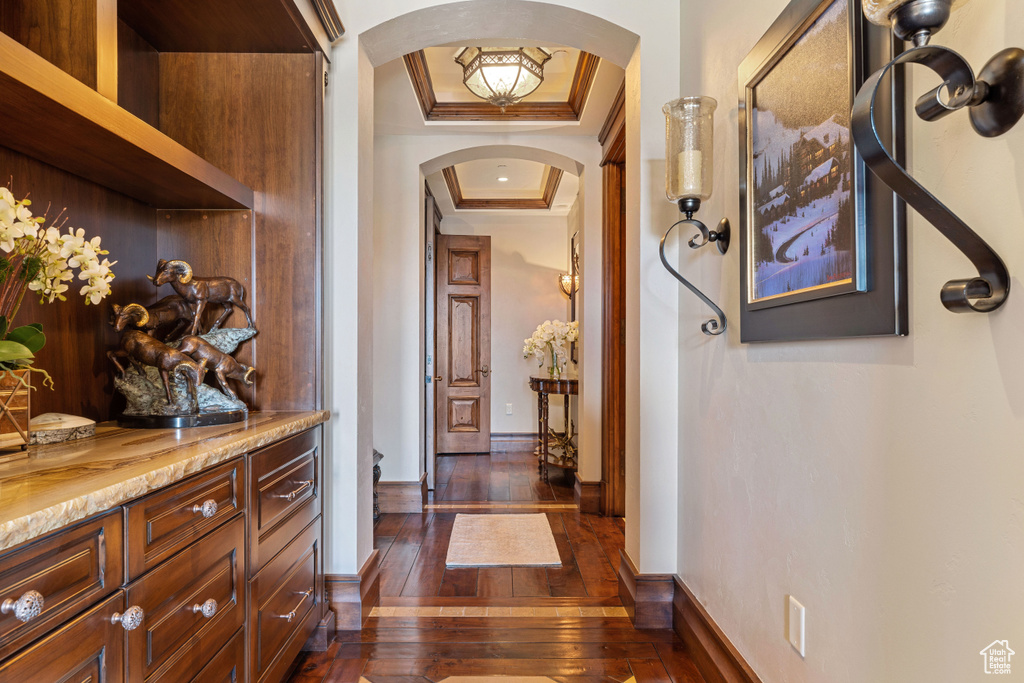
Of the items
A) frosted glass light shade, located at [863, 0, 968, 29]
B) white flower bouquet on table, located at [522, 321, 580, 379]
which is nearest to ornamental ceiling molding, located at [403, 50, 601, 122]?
white flower bouquet on table, located at [522, 321, 580, 379]

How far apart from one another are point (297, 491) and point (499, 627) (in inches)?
37.4

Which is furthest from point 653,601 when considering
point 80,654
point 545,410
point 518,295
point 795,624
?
point 518,295

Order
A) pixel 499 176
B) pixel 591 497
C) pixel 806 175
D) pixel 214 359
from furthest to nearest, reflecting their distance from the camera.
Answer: pixel 499 176 < pixel 591 497 < pixel 214 359 < pixel 806 175

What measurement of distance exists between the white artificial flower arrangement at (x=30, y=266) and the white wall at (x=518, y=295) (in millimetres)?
5020

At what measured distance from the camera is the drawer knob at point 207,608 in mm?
1183

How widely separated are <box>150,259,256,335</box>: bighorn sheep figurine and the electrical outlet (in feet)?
5.87

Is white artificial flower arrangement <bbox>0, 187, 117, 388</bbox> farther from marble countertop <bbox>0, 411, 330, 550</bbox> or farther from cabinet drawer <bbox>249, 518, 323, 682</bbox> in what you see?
cabinet drawer <bbox>249, 518, 323, 682</bbox>

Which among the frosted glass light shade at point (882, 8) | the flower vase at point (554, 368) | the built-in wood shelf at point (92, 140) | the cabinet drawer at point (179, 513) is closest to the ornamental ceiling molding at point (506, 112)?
the built-in wood shelf at point (92, 140)

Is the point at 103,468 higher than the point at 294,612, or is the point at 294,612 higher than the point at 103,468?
the point at 103,468

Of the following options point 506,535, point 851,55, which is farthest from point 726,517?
point 506,535

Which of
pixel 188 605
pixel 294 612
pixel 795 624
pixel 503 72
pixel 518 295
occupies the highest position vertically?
pixel 503 72

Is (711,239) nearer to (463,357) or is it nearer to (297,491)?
(297,491)

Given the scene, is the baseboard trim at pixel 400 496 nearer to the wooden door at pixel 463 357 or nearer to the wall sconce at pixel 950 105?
the wooden door at pixel 463 357

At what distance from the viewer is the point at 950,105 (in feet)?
2.42
